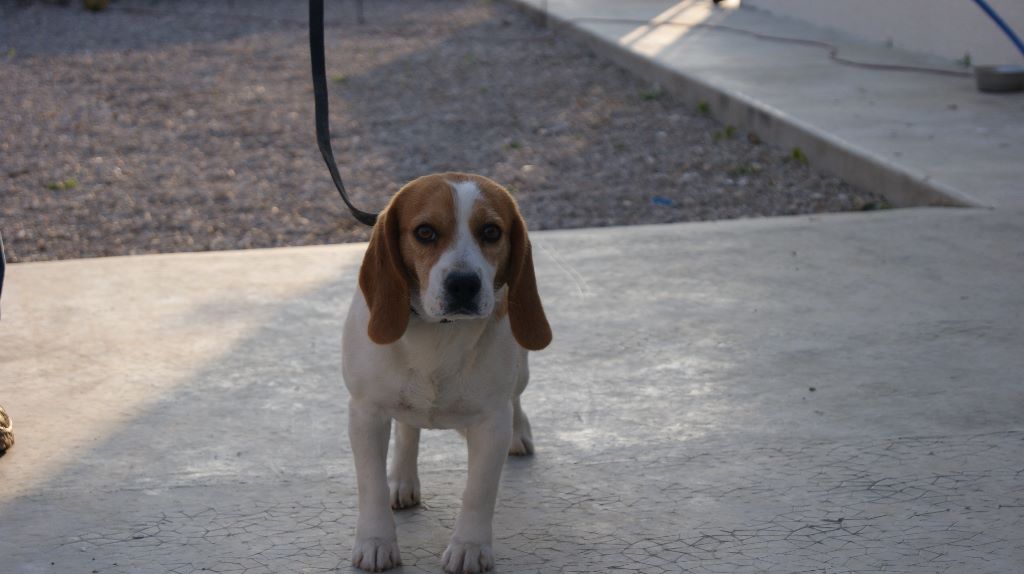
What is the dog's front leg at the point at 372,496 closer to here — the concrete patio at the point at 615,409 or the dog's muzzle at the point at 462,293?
the concrete patio at the point at 615,409

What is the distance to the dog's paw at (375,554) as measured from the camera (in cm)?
292

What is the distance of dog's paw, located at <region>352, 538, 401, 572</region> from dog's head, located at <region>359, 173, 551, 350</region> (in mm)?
484

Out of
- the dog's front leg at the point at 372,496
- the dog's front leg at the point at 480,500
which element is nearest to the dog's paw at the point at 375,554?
the dog's front leg at the point at 372,496

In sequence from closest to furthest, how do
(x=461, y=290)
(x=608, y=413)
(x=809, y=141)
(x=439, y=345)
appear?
(x=461, y=290) → (x=439, y=345) → (x=608, y=413) → (x=809, y=141)

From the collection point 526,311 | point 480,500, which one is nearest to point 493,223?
point 526,311

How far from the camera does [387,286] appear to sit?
2.84m

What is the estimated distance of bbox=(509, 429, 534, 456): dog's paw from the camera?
3.57m

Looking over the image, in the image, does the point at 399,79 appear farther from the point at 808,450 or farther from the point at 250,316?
the point at 808,450

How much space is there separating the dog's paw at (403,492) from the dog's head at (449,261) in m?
0.58

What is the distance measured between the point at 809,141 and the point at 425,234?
5.31 metres

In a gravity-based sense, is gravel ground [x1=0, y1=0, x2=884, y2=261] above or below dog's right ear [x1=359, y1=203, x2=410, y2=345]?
below

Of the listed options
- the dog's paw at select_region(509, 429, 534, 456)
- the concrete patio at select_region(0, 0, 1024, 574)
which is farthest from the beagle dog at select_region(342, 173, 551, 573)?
the dog's paw at select_region(509, 429, 534, 456)

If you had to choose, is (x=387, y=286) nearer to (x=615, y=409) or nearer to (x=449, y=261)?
(x=449, y=261)

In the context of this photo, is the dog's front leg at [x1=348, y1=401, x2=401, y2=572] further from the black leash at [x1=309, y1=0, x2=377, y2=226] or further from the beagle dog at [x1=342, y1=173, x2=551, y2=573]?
the black leash at [x1=309, y1=0, x2=377, y2=226]
